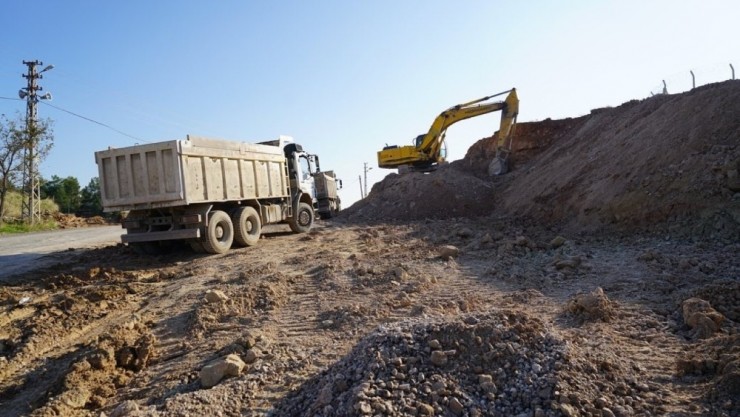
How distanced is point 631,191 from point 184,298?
941cm

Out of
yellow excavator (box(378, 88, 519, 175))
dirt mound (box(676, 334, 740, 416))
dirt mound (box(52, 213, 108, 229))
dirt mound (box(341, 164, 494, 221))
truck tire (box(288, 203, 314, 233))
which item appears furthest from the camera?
dirt mound (box(52, 213, 108, 229))

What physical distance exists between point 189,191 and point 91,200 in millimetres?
41500

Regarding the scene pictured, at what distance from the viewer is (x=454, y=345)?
373 cm

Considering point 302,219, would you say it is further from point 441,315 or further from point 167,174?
point 441,315

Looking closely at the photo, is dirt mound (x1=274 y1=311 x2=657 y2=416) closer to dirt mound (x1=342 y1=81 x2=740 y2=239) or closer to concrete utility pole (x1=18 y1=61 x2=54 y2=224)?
dirt mound (x1=342 y1=81 x2=740 y2=239)

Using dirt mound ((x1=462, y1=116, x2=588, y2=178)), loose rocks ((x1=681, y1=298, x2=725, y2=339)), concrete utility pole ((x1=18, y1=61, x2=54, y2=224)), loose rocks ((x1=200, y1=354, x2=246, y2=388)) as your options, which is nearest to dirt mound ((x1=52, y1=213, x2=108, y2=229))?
concrete utility pole ((x1=18, y1=61, x2=54, y2=224))

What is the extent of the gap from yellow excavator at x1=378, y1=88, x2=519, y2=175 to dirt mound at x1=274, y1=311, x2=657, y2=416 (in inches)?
708

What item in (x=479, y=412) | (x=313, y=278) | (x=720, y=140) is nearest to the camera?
(x=479, y=412)

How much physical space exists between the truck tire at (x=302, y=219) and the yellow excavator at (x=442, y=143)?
31.8 feet

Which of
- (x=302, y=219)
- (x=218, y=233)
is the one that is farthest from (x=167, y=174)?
(x=302, y=219)

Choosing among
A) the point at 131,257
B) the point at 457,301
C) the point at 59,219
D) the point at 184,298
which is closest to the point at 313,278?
the point at 184,298

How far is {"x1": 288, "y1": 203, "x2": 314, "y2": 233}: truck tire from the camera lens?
47.1 ft

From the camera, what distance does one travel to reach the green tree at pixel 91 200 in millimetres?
43031

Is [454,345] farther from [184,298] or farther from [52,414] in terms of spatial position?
[184,298]
